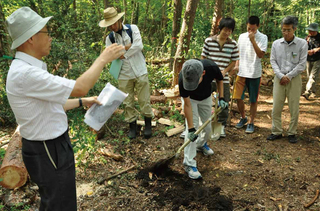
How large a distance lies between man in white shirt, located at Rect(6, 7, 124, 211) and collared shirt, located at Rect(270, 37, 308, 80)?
149 inches

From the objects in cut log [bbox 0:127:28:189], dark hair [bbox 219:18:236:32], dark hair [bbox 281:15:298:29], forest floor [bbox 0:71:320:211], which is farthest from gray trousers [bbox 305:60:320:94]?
cut log [bbox 0:127:28:189]

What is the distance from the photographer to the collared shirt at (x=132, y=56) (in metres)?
4.41

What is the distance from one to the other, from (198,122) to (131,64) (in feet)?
5.60

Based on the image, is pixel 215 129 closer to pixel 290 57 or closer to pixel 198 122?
pixel 198 122

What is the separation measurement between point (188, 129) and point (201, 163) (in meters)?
0.97

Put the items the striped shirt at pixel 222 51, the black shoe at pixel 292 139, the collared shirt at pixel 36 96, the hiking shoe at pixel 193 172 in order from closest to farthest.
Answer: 1. the collared shirt at pixel 36 96
2. the hiking shoe at pixel 193 172
3. the striped shirt at pixel 222 51
4. the black shoe at pixel 292 139

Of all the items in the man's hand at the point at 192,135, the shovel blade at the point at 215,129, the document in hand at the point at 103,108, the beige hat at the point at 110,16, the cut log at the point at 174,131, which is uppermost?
the beige hat at the point at 110,16

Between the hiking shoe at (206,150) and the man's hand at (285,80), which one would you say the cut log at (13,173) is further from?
the man's hand at (285,80)

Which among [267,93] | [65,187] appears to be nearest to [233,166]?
[65,187]

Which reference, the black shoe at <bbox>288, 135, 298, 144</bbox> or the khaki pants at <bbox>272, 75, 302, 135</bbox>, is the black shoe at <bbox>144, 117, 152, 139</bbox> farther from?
the black shoe at <bbox>288, 135, 298, 144</bbox>

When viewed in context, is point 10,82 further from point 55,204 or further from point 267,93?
point 267,93

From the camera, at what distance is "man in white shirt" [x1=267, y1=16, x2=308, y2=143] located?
174 inches

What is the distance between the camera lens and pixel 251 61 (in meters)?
4.98

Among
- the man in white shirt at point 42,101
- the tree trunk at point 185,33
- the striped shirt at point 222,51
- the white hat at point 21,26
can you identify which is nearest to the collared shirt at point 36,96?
the man in white shirt at point 42,101
